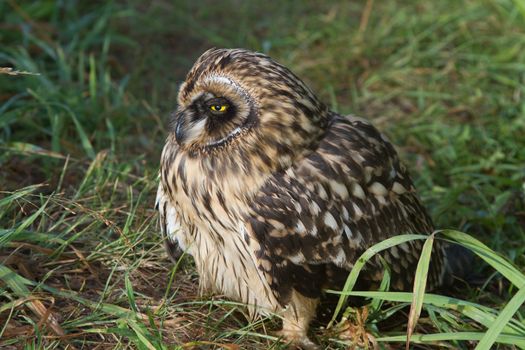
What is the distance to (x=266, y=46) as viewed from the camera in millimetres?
5500

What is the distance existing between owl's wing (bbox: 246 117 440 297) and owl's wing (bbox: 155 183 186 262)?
0.46 m

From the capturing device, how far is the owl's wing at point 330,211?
2.91m

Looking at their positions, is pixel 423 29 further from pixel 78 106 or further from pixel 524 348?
pixel 524 348

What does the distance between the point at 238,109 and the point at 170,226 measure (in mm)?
618

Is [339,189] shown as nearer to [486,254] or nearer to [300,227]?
[300,227]

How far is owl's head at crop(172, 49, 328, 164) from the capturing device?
2.92 meters

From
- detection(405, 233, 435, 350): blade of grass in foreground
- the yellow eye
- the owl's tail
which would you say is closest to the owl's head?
the yellow eye

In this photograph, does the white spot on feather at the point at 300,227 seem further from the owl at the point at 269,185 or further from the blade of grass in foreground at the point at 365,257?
the blade of grass in foreground at the point at 365,257

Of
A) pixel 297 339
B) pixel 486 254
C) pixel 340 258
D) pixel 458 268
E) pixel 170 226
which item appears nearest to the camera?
pixel 486 254

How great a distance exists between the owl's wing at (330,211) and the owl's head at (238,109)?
0.45ft

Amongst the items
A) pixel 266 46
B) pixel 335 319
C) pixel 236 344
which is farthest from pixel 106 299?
pixel 266 46

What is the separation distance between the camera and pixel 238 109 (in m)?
2.94

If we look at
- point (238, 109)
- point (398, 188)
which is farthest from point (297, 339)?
point (238, 109)

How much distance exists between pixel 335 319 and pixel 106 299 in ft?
2.97
